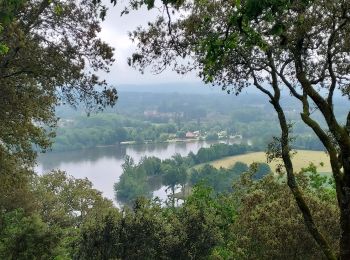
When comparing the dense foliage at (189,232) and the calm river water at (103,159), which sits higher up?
the dense foliage at (189,232)

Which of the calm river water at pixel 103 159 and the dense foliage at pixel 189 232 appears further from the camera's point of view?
the calm river water at pixel 103 159

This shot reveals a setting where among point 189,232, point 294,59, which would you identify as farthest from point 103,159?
point 294,59

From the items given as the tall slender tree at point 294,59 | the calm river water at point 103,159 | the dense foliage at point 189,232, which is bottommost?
the calm river water at point 103,159

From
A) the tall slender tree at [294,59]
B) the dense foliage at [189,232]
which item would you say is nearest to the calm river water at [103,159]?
the dense foliage at [189,232]

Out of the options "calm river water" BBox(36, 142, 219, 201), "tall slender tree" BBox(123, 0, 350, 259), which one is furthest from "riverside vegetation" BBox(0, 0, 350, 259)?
"calm river water" BBox(36, 142, 219, 201)

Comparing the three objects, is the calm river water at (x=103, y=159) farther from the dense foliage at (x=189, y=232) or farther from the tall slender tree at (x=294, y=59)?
the tall slender tree at (x=294, y=59)

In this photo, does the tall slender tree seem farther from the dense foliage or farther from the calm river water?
the calm river water

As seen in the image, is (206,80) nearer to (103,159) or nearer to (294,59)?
(294,59)

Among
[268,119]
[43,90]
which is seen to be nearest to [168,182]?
[43,90]
